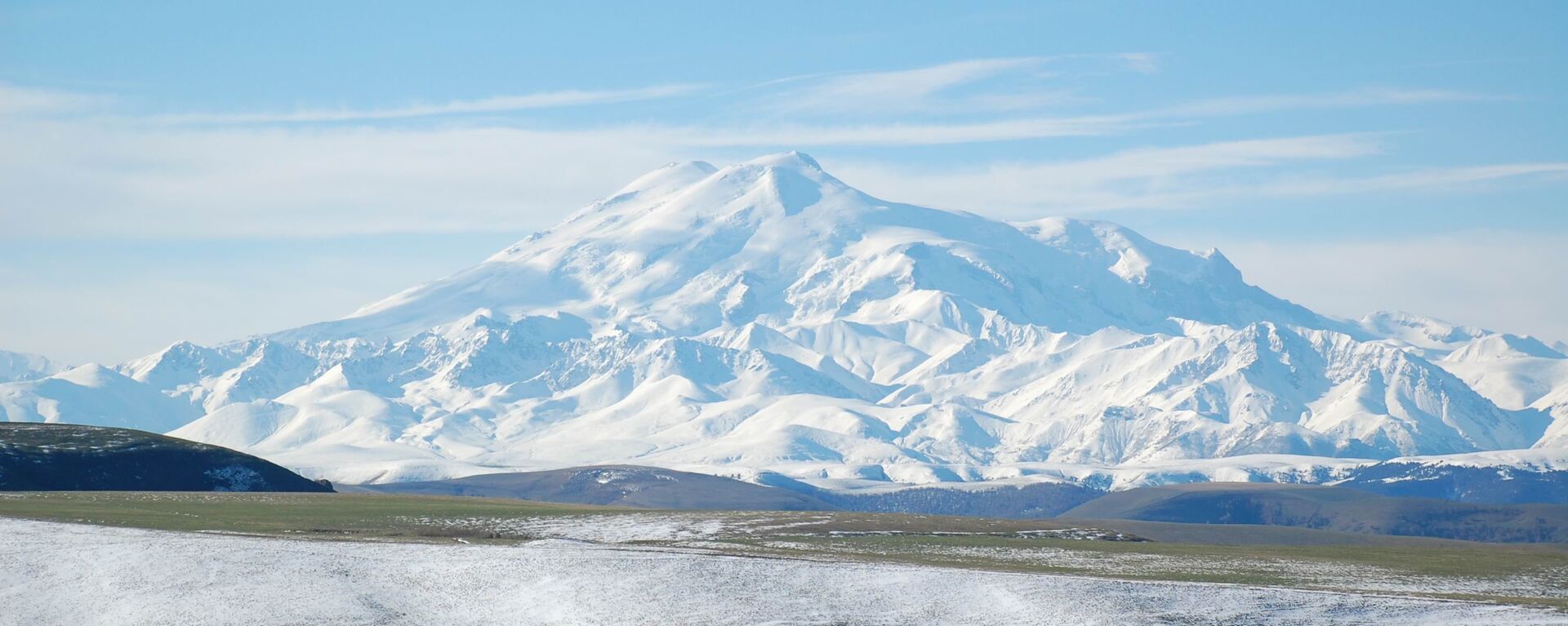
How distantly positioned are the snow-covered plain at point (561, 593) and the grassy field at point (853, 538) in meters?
7.28

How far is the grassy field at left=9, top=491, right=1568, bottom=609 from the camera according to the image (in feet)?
295

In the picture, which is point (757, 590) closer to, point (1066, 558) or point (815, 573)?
point (815, 573)

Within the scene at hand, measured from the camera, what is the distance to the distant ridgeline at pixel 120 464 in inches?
5600

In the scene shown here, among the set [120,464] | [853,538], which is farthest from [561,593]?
[120,464]

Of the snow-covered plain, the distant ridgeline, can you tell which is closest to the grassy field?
the snow-covered plain

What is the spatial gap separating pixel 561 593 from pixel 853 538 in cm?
3774

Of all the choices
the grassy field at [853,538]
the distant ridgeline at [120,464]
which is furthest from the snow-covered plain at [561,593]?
the distant ridgeline at [120,464]

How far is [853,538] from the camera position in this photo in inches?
4281

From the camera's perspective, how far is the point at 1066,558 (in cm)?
9706

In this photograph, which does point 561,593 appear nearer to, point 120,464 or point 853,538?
point 853,538

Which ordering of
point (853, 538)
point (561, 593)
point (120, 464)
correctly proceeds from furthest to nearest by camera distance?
1. point (120, 464)
2. point (853, 538)
3. point (561, 593)

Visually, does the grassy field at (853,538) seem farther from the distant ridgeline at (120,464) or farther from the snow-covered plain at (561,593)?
the distant ridgeline at (120,464)

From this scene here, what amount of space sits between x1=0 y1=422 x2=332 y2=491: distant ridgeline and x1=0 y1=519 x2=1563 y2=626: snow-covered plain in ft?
204

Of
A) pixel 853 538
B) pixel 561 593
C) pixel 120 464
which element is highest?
pixel 120 464
